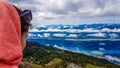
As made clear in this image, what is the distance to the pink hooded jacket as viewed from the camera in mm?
2369

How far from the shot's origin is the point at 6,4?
8.57 feet

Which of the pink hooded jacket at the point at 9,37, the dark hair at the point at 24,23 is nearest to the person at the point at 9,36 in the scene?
the pink hooded jacket at the point at 9,37

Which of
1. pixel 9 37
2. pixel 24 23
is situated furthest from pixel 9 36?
pixel 24 23

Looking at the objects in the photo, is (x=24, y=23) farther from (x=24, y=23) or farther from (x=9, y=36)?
(x=9, y=36)

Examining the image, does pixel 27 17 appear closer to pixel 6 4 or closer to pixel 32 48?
pixel 6 4

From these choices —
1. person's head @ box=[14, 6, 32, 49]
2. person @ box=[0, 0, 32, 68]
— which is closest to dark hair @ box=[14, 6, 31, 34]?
person's head @ box=[14, 6, 32, 49]

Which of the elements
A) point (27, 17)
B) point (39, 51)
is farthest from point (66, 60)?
point (27, 17)

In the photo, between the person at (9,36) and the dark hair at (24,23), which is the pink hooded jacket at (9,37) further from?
the dark hair at (24,23)

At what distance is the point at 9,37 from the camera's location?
7.96 feet

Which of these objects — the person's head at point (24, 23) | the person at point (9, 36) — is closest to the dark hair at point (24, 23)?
the person's head at point (24, 23)

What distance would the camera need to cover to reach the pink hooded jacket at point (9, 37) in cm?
237

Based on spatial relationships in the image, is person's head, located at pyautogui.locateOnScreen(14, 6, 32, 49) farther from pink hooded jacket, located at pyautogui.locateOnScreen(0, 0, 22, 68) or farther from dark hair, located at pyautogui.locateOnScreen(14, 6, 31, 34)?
pink hooded jacket, located at pyautogui.locateOnScreen(0, 0, 22, 68)

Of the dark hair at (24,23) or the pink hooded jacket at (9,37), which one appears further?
the dark hair at (24,23)

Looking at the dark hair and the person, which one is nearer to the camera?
the person
